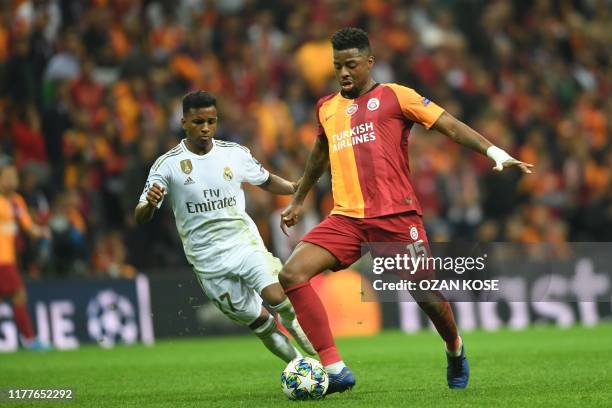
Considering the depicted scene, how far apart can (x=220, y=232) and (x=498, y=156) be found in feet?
8.60

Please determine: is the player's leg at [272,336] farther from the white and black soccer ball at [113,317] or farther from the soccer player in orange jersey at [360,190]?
the white and black soccer ball at [113,317]

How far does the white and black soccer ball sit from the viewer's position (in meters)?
16.1

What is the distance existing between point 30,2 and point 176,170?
9.93 meters

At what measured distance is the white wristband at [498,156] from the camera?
25.3ft

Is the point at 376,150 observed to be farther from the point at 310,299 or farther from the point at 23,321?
the point at 23,321

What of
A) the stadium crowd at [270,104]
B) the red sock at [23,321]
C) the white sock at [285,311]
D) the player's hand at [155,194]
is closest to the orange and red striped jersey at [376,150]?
the white sock at [285,311]

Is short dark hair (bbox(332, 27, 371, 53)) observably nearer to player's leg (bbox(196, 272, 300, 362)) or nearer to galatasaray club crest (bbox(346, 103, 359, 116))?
galatasaray club crest (bbox(346, 103, 359, 116))

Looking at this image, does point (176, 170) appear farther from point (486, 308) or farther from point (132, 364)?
point (486, 308)

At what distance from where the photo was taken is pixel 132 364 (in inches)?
491

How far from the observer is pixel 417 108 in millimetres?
8305

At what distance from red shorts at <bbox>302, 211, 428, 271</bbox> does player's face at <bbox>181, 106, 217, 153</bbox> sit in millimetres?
1536

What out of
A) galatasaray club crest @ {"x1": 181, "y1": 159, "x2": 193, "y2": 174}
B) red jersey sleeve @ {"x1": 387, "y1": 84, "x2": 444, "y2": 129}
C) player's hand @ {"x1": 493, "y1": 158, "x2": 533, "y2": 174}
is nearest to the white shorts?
galatasaray club crest @ {"x1": 181, "y1": 159, "x2": 193, "y2": 174}

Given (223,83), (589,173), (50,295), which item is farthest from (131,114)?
(589,173)

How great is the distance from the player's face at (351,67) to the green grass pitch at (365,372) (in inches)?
85.4
